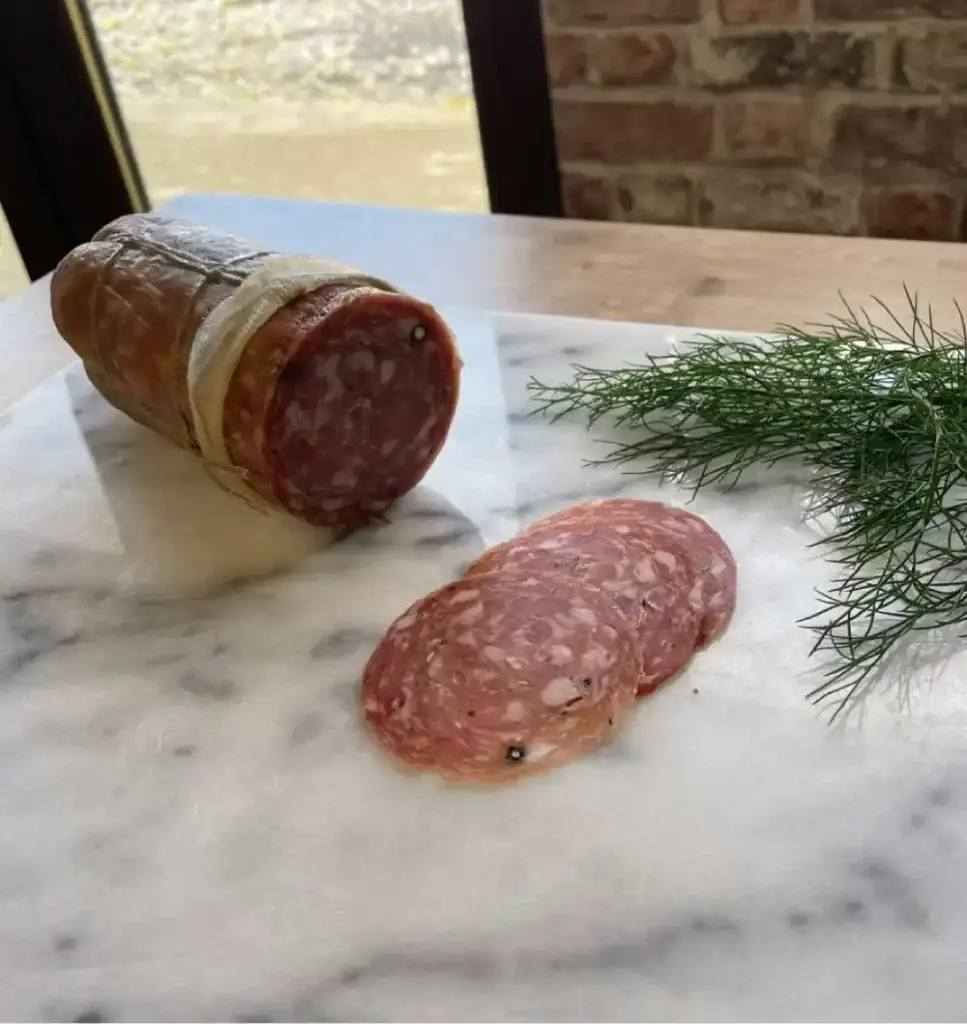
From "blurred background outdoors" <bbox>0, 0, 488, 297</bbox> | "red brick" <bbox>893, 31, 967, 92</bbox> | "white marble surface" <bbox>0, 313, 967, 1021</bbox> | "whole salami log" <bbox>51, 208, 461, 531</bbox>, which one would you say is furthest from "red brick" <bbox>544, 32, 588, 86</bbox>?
"white marble surface" <bbox>0, 313, 967, 1021</bbox>

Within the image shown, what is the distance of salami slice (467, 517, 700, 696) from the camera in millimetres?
743

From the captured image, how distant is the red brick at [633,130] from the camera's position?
57.8 inches

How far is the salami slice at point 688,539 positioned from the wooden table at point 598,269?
38 cm

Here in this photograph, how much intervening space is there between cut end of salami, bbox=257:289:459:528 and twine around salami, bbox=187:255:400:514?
0.10ft

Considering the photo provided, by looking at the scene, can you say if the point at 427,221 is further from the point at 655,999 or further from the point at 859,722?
the point at 655,999

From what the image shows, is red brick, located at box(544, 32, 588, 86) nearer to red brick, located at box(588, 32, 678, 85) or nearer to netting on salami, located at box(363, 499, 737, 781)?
red brick, located at box(588, 32, 678, 85)

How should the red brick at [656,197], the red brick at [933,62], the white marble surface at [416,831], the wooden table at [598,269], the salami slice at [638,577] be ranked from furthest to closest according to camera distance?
1. the red brick at [656,197]
2. the red brick at [933,62]
3. the wooden table at [598,269]
4. the salami slice at [638,577]
5. the white marble surface at [416,831]

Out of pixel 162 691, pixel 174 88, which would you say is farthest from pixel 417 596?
pixel 174 88

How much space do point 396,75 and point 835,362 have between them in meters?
1.14

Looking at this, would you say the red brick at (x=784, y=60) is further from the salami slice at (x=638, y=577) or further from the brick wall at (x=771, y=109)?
the salami slice at (x=638, y=577)

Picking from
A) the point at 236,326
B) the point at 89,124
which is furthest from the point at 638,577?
the point at 89,124

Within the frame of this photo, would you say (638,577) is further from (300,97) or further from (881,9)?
(300,97)

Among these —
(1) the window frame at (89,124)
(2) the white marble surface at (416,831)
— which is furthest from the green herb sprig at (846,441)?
(1) the window frame at (89,124)

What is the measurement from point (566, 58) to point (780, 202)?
0.34 meters
